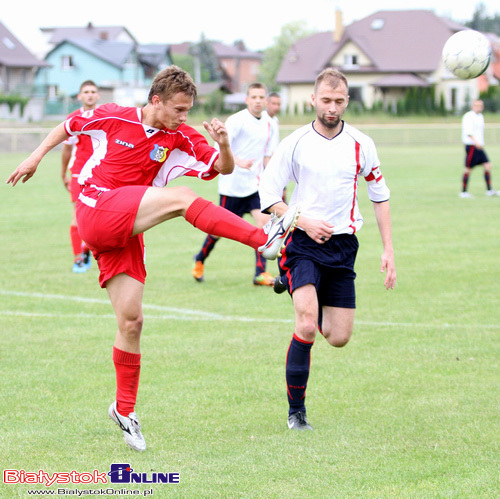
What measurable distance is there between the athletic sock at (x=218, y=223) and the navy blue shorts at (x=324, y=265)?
1.67 ft

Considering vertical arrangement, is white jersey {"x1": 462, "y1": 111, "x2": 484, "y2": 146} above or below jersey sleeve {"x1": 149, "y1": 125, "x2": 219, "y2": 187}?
below

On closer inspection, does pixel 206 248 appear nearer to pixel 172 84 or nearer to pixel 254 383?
pixel 254 383

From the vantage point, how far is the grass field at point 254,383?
15.2ft

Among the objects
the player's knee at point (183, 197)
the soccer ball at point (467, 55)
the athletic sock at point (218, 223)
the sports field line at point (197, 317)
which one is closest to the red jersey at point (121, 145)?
the player's knee at point (183, 197)

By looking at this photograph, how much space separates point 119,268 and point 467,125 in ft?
53.1

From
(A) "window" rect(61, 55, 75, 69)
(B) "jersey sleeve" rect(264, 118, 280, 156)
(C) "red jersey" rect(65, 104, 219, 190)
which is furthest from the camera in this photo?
(A) "window" rect(61, 55, 75, 69)

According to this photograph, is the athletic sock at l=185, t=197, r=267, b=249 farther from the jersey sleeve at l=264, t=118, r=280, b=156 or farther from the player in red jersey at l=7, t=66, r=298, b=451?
the jersey sleeve at l=264, t=118, r=280, b=156

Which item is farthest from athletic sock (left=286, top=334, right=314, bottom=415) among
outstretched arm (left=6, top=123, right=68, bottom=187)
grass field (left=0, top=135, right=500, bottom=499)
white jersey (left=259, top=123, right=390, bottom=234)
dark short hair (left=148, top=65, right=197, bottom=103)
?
outstretched arm (left=6, top=123, right=68, bottom=187)

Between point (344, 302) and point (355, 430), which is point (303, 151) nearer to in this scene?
point (344, 302)

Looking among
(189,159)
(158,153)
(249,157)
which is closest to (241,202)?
(249,157)

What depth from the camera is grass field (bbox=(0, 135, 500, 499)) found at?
4.64 metres

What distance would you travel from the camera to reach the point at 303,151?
5375 mm

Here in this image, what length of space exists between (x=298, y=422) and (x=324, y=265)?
1050 millimetres

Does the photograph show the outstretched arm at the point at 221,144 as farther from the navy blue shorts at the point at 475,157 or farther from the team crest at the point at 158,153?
the navy blue shorts at the point at 475,157
